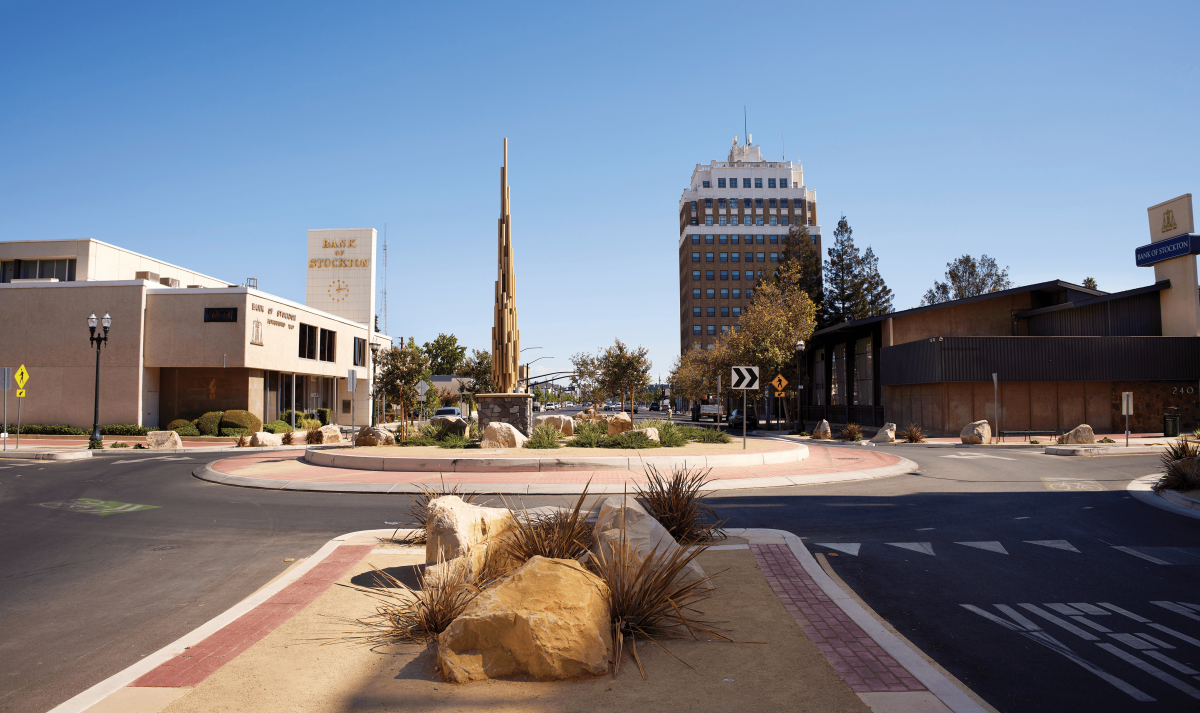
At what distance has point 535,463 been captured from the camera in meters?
Result: 17.8

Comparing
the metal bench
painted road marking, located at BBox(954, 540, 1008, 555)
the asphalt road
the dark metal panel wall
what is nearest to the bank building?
the asphalt road

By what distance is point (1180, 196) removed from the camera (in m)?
36.6

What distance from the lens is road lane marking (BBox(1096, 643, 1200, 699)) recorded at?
4699 mm

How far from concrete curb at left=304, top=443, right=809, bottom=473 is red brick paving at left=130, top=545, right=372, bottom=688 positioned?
9493mm

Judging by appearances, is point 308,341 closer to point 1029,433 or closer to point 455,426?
point 455,426

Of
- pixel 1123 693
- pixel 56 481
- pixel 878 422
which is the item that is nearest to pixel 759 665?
pixel 1123 693

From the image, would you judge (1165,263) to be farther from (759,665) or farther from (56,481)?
(56,481)

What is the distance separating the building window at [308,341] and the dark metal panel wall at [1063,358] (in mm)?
38047

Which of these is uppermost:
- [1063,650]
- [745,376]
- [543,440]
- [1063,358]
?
[1063,358]

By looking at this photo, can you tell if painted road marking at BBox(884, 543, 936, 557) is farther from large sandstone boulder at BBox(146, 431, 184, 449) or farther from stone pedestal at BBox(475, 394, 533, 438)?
large sandstone boulder at BBox(146, 431, 184, 449)

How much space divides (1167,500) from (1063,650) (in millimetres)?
10726


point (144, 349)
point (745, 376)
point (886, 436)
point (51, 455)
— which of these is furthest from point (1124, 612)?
point (144, 349)

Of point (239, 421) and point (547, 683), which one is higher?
point (239, 421)

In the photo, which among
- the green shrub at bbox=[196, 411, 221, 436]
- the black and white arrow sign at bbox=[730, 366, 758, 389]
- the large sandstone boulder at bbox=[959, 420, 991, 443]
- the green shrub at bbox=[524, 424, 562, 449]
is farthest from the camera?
the green shrub at bbox=[196, 411, 221, 436]
